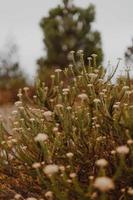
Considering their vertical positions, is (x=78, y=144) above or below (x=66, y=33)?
below

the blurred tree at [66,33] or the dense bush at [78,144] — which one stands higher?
the blurred tree at [66,33]

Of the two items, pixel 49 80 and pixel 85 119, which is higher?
pixel 49 80

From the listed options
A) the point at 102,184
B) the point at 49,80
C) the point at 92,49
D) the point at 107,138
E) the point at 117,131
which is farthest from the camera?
the point at 92,49

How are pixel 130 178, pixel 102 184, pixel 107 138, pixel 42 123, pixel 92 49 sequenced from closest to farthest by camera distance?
pixel 102 184
pixel 130 178
pixel 107 138
pixel 42 123
pixel 92 49

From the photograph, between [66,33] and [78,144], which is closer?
[78,144]

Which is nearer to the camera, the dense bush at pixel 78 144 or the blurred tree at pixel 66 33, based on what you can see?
the dense bush at pixel 78 144

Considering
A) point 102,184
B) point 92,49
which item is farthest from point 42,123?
point 92,49

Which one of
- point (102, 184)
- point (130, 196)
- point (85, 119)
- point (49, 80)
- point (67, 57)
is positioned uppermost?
point (67, 57)

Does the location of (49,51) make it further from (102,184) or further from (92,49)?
(102,184)
